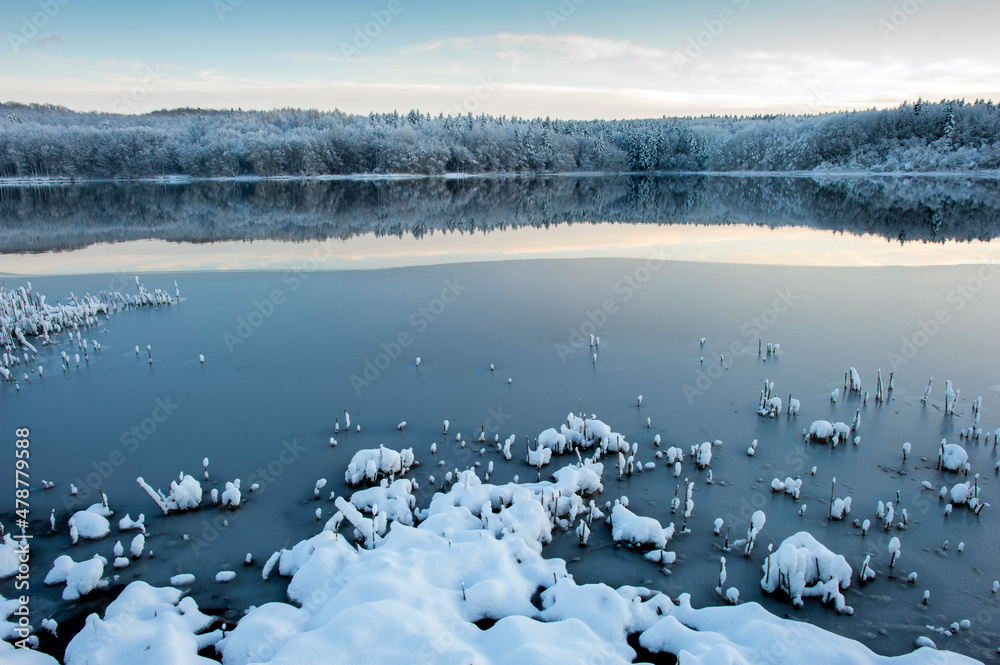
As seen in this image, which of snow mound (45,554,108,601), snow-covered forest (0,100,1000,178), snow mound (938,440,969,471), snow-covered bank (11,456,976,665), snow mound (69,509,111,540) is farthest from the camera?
snow-covered forest (0,100,1000,178)

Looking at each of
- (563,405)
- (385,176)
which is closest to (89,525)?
(563,405)

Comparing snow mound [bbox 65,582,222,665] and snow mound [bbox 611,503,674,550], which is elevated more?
snow mound [bbox 611,503,674,550]

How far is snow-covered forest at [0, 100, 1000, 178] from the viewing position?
78.9m

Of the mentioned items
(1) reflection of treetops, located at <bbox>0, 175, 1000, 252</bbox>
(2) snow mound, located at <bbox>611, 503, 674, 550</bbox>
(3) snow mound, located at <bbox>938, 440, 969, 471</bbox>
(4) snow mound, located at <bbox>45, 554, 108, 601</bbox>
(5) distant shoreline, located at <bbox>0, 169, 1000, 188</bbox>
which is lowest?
(4) snow mound, located at <bbox>45, 554, 108, 601</bbox>

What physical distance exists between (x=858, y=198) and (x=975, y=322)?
3617 cm

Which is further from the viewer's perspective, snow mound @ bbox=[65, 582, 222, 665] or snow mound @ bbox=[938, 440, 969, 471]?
snow mound @ bbox=[938, 440, 969, 471]

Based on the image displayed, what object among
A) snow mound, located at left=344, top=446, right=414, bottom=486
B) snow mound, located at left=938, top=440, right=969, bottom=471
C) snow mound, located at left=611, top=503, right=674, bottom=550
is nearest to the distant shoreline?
snow mound, located at left=344, top=446, right=414, bottom=486

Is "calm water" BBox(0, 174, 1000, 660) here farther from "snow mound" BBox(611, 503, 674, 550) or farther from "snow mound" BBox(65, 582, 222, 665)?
"snow mound" BBox(65, 582, 222, 665)

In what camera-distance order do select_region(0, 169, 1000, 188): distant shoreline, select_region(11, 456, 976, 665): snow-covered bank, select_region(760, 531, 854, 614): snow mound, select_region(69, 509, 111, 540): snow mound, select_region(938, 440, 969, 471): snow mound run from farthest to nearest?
select_region(0, 169, 1000, 188): distant shoreline < select_region(938, 440, 969, 471): snow mound < select_region(69, 509, 111, 540): snow mound < select_region(760, 531, 854, 614): snow mound < select_region(11, 456, 976, 665): snow-covered bank

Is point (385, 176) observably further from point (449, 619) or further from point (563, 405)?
point (449, 619)

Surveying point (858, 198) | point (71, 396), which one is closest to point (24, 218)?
point (71, 396)

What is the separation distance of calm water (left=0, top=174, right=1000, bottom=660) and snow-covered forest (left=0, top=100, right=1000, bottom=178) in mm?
73438

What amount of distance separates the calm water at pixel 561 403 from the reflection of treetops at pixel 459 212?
1252 cm

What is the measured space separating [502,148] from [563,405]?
3347 inches
